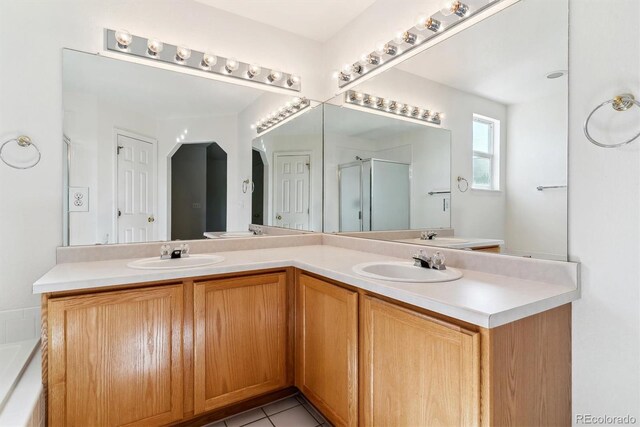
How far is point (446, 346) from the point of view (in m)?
0.99

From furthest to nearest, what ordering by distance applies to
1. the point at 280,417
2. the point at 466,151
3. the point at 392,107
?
1. the point at 392,107
2. the point at 280,417
3. the point at 466,151

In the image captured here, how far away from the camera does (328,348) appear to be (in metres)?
1.54

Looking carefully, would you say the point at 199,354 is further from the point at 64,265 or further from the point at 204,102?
the point at 204,102

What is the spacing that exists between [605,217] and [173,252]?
198cm

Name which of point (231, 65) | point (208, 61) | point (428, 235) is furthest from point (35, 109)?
point (428, 235)

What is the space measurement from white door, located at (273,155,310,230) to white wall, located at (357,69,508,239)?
3.62 ft

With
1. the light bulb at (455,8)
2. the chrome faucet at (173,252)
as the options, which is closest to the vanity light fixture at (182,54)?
the chrome faucet at (173,252)

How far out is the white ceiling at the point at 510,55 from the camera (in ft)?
3.94

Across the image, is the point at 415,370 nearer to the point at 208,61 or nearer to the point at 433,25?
the point at 433,25

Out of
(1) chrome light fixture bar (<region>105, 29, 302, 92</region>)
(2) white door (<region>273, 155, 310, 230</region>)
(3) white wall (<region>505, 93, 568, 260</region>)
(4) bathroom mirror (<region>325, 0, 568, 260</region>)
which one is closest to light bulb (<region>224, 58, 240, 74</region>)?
(1) chrome light fixture bar (<region>105, 29, 302, 92</region>)

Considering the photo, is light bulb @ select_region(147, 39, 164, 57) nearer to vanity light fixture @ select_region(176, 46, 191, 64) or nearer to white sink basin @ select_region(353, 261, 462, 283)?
vanity light fixture @ select_region(176, 46, 191, 64)

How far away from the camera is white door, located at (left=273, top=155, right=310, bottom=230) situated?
2.54 metres

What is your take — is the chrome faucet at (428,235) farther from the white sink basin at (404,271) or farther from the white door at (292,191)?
the white door at (292,191)

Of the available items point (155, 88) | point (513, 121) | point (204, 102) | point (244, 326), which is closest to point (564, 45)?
point (513, 121)
